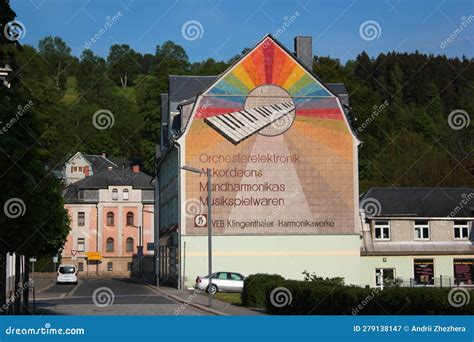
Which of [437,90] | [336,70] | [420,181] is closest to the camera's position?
[420,181]

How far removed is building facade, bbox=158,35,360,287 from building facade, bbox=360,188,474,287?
2.40 m

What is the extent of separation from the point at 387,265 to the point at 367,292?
34.5 metres

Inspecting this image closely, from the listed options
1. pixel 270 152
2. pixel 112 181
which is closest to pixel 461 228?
pixel 270 152

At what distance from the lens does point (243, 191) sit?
180 feet

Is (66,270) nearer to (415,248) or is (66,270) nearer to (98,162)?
(415,248)

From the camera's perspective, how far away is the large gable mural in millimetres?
54938

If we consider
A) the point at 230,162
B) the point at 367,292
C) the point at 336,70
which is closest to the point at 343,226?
the point at 230,162

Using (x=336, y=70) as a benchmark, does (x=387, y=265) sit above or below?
below

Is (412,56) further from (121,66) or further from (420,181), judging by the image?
(121,66)

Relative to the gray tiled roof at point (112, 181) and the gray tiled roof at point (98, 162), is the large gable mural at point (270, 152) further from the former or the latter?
the gray tiled roof at point (98, 162)

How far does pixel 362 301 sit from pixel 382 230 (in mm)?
35347

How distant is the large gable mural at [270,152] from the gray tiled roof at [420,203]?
4.12 m

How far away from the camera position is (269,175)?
182ft

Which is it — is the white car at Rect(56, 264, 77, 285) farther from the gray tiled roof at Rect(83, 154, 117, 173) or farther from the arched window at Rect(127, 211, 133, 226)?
the gray tiled roof at Rect(83, 154, 117, 173)
